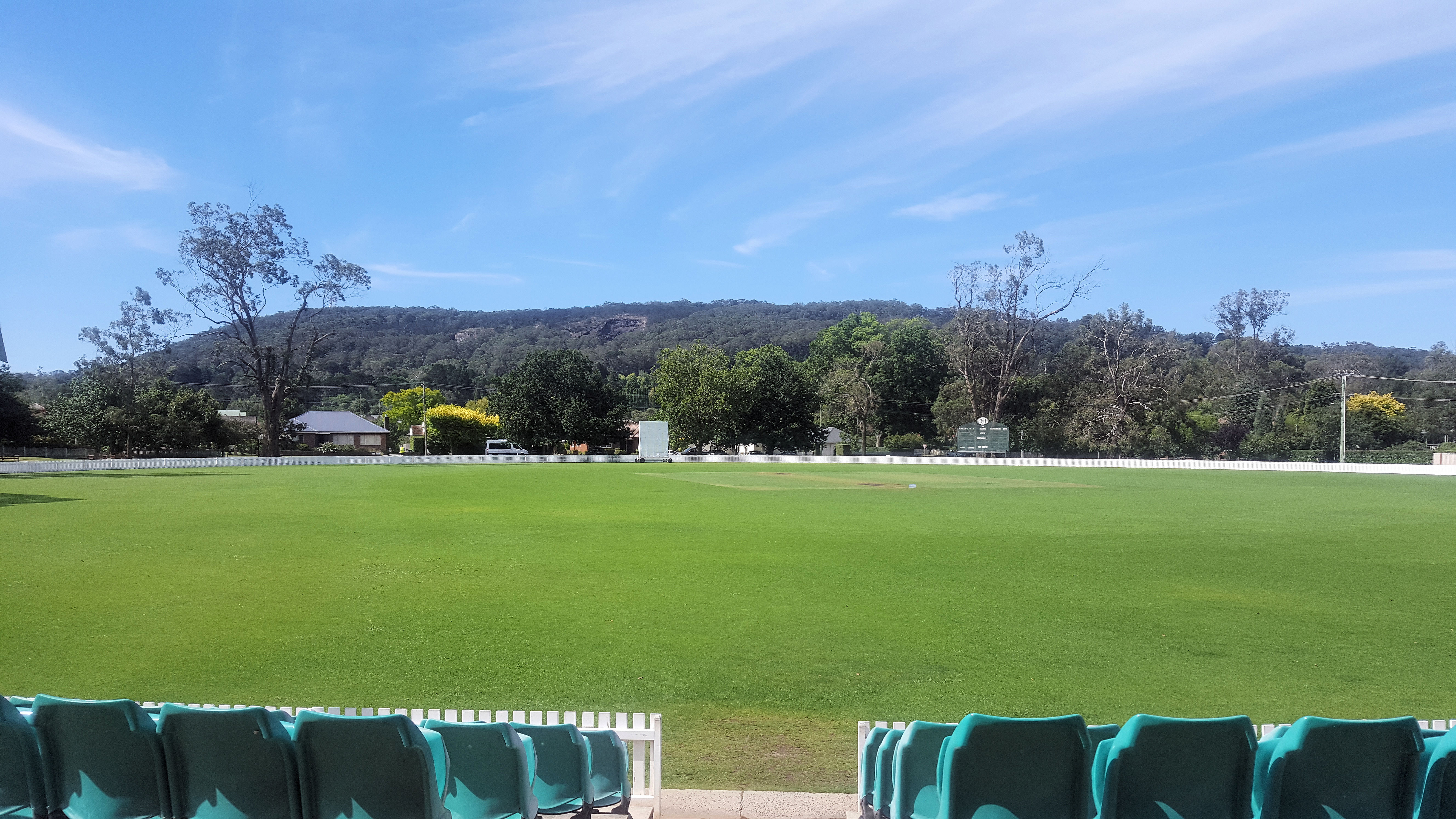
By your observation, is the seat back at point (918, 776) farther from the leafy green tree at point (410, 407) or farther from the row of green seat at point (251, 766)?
the leafy green tree at point (410, 407)

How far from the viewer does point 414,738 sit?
3.43 m

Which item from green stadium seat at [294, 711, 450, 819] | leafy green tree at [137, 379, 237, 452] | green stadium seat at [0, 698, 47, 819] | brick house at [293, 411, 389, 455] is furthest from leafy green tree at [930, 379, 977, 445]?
green stadium seat at [0, 698, 47, 819]

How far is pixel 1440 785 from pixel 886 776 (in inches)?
83.5

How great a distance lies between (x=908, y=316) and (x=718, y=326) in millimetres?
47066

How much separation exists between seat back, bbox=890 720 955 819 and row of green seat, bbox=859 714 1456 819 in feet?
0.48

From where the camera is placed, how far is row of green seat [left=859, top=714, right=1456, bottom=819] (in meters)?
3.46

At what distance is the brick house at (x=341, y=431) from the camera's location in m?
117

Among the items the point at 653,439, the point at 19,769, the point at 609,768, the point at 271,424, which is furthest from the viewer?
the point at 653,439

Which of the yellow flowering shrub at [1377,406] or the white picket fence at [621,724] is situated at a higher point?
the yellow flowering shrub at [1377,406]

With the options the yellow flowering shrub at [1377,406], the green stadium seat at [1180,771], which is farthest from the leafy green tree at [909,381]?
the green stadium seat at [1180,771]

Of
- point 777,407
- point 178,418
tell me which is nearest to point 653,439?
point 777,407

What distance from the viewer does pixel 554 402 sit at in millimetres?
89375

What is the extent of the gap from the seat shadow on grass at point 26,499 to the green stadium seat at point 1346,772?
3185 cm

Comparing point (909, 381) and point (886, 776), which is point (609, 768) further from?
point (909, 381)
